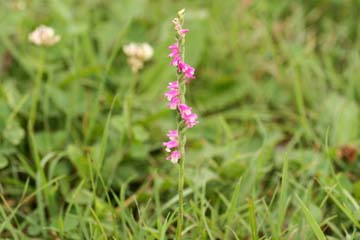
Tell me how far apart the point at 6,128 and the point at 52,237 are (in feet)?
1.56

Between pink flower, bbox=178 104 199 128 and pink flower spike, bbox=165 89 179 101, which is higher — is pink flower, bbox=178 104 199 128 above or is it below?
below

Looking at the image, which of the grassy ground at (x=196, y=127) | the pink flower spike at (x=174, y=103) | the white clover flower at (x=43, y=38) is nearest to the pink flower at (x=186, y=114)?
→ the pink flower spike at (x=174, y=103)

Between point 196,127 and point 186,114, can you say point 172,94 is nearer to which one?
point 186,114

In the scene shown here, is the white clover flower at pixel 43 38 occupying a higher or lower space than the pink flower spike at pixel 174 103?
higher

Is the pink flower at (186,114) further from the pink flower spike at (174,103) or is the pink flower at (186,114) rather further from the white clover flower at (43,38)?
the white clover flower at (43,38)

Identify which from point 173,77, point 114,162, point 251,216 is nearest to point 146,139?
point 114,162

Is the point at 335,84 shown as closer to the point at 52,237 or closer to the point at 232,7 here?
the point at 232,7

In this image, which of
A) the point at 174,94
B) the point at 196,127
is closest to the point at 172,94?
the point at 174,94

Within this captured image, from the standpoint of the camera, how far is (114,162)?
6.91ft

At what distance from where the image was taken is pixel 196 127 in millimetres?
2439

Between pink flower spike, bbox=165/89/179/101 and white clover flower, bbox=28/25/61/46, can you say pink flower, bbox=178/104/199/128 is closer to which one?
pink flower spike, bbox=165/89/179/101

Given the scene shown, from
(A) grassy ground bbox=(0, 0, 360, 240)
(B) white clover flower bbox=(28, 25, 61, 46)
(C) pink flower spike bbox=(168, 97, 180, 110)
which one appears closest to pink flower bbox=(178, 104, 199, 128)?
(C) pink flower spike bbox=(168, 97, 180, 110)

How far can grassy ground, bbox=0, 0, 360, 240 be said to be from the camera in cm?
186

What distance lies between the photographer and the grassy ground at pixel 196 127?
186 centimetres
